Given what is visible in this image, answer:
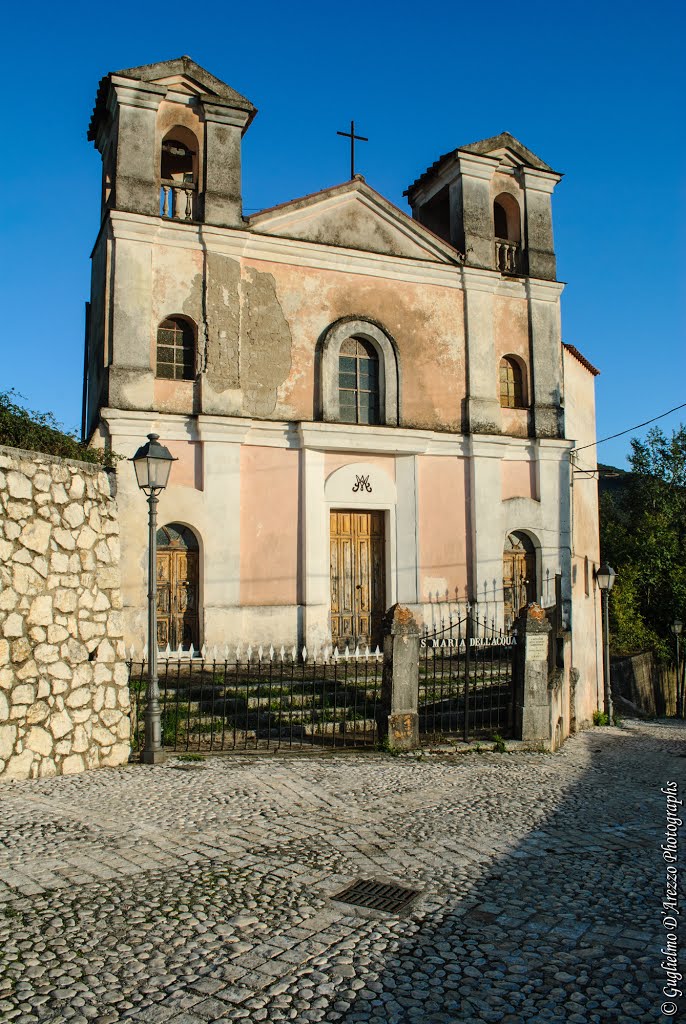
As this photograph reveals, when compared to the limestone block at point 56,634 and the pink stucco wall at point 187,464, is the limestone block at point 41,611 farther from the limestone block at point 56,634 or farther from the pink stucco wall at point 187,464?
the pink stucco wall at point 187,464

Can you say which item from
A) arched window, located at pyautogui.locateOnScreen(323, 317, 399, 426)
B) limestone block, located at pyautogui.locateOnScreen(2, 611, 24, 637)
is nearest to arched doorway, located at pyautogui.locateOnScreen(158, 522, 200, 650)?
arched window, located at pyautogui.locateOnScreen(323, 317, 399, 426)

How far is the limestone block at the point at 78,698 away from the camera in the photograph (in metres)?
8.16

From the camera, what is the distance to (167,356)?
14.4 meters

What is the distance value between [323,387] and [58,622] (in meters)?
8.21

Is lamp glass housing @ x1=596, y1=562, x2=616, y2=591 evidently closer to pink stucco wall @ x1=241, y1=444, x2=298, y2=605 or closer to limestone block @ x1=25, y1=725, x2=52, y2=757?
pink stucco wall @ x1=241, y1=444, x2=298, y2=605

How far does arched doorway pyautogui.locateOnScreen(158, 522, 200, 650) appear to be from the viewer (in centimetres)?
1366

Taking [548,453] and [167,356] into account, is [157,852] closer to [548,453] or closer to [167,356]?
[167,356]

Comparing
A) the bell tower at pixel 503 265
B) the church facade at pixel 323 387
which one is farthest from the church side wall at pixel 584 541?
the bell tower at pixel 503 265

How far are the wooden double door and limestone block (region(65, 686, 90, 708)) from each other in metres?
7.11

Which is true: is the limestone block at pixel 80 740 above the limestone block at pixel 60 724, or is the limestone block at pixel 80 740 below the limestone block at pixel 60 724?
below

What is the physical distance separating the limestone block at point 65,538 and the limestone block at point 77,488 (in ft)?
1.30

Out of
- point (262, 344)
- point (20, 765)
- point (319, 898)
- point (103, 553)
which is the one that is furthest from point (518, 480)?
point (319, 898)

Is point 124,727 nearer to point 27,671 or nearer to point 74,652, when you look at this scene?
point 74,652

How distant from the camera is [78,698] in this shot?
827 centimetres
